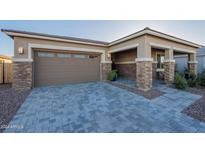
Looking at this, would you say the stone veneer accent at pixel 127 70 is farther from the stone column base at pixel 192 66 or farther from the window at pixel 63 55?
the window at pixel 63 55

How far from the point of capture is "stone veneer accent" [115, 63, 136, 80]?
9.54 meters

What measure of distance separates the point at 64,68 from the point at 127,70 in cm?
583

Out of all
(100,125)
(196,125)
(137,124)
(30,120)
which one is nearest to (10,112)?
(30,120)

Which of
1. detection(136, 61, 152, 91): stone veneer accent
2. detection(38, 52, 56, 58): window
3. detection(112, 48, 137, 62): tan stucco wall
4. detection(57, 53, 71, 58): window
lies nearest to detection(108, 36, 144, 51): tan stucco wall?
detection(136, 61, 152, 91): stone veneer accent

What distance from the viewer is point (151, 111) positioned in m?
3.59

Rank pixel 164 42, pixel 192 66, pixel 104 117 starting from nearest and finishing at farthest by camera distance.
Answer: pixel 104 117, pixel 164 42, pixel 192 66

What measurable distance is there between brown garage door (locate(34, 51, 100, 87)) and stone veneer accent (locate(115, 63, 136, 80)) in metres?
3.07

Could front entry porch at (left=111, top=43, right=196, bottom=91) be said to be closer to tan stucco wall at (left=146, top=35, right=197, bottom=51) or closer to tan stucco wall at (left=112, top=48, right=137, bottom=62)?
tan stucco wall at (left=112, top=48, right=137, bottom=62)

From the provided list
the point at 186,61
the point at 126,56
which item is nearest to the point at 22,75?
the point at 126,56

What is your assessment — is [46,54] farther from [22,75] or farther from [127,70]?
[127,70]

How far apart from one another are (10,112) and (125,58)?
9.25 m

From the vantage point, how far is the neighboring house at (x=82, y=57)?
5852mm

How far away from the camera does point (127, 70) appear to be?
10180 millimetres
